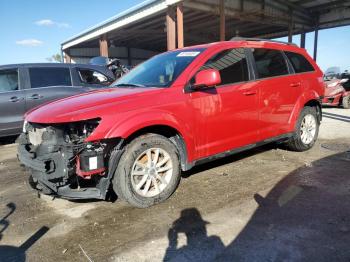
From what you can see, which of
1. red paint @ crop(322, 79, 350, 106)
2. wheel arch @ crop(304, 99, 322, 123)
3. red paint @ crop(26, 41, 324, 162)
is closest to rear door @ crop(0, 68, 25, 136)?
red paint @ crop(26, 41, 324, 162)

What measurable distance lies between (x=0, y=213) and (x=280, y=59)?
4.28 m

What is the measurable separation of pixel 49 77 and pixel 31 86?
440 mm

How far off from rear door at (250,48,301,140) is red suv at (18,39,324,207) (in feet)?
0.05

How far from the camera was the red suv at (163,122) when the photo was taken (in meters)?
3.11

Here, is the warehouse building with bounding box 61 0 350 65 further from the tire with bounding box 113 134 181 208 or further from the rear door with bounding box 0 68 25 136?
the tire with bounding box 113 134 181 208

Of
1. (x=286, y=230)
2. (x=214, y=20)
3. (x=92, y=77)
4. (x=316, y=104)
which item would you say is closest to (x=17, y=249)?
(x=286, y=230)

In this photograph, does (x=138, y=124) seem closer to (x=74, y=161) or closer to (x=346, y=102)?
(x=74, y=161)

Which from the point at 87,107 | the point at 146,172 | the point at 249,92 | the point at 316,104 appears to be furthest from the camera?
the point at 316,104

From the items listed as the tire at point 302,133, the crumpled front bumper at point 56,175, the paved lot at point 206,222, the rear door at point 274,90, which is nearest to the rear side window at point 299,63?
the rear door at point 274,90

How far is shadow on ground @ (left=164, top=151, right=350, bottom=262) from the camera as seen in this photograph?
251 centimetres

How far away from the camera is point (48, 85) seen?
7.22m

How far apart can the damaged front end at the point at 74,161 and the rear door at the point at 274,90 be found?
7.54ft

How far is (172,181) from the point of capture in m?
3.66

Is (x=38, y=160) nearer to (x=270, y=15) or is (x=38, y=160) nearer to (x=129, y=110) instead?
(x=129, y=110)
